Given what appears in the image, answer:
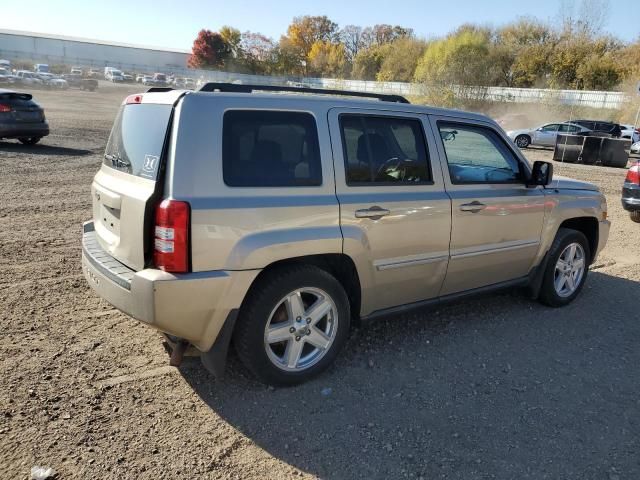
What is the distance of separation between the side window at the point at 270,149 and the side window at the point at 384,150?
11.1 inches

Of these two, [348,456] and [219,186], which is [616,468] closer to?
[348,456]

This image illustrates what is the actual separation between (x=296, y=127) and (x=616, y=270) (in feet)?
16.7

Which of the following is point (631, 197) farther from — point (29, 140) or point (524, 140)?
point (524, 140)

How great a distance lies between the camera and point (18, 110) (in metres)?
13.9

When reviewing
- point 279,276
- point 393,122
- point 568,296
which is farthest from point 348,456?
point 568,296

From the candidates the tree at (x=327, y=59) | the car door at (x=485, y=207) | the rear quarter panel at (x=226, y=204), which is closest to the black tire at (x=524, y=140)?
the car door at (x=485, y=207)

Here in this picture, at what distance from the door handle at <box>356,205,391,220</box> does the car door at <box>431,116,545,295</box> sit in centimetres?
71

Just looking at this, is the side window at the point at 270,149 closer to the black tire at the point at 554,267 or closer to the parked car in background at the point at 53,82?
the black tire at the point at 554,267

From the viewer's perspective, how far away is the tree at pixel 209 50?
283 feet

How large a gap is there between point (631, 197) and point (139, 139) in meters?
8.73

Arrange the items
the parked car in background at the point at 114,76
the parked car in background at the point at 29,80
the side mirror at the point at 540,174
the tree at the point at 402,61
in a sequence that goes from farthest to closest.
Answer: the parked car in background at the point at 114,76, the tree at the point at 402,61, the parked car in background at the point at 29,80, the side mirror at the point at 540,174

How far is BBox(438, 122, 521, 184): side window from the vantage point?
13.4ft

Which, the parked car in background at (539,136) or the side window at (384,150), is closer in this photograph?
the side window at (384,150)

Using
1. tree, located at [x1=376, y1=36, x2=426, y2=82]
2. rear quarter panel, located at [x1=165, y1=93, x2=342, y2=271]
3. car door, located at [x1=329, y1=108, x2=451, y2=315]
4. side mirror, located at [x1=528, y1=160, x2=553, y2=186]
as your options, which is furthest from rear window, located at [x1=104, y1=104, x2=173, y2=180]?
tree, located at [x1=376, y1=36, x2=426, y2=82]
